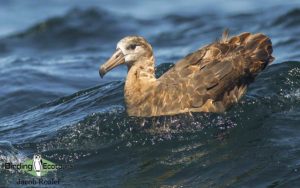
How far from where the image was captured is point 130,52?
9656 millimetres

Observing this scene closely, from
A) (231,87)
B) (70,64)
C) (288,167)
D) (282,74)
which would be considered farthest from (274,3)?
(288,167)

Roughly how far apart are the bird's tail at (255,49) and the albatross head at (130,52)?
0.98 meters

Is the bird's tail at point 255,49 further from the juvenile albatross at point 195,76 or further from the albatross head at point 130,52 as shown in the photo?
the albatross head at point 130,52

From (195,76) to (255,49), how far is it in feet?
2.66

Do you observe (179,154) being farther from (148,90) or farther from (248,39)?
(248,39)

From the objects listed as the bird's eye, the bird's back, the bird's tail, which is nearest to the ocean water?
the bird's back

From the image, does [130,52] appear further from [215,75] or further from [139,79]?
[215,75]

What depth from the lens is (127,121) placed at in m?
9.49

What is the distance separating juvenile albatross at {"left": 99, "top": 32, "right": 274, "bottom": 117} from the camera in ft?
30.6

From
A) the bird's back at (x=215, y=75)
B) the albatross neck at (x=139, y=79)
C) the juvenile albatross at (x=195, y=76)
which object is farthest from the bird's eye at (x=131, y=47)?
the bird's back at (x=215, y=75)

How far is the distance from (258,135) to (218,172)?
1050 mm

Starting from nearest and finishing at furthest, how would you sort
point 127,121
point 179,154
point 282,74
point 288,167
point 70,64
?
point 288,167 < point 179,154 < point 127,121 < point 282,74 < point 70,64

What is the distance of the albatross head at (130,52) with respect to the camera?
31.5ft

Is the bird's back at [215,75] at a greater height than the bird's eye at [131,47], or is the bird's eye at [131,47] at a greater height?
the bird's eye at [131,47]
